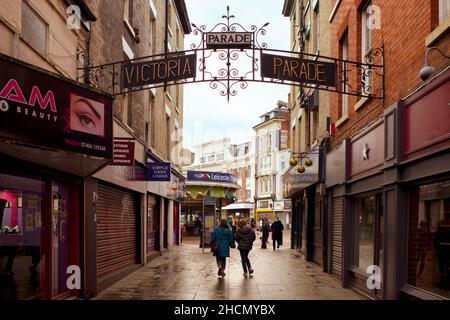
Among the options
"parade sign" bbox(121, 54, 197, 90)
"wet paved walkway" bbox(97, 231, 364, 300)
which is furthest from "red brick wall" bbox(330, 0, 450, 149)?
"wet paved walkway" bbox(97, 231, 364, 300)

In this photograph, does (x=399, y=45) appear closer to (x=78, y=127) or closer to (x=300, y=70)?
(x=300, y=70)

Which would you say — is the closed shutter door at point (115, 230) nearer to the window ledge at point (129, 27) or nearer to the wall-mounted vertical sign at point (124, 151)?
the wall-mounted vertical sign at point (124, 151)

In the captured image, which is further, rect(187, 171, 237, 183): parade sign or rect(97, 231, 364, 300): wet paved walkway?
rect(187, 171, 237, 183): parade sign

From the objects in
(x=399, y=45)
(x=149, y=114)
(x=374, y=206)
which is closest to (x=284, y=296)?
(x=374, y=206)

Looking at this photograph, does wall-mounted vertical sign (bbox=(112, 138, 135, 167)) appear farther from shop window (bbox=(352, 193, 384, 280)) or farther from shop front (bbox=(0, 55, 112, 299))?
shop window (bbox=(352, 193, 384, 280))

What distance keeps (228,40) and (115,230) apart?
234 inches

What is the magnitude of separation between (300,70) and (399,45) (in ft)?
6.92

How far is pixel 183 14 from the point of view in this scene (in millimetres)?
29203

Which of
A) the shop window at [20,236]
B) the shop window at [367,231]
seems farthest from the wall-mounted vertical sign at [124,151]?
the shop window at [367,231]

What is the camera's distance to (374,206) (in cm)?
1123

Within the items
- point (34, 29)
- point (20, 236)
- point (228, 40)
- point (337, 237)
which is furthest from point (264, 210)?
point (34, 29)

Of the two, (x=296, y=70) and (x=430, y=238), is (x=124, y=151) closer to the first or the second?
(x=296, y=70)

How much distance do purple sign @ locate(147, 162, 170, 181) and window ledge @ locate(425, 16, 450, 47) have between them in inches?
437

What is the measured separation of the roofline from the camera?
27678mm
